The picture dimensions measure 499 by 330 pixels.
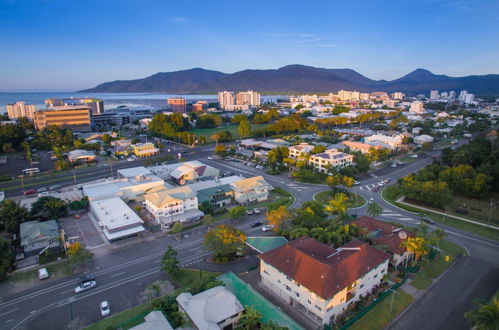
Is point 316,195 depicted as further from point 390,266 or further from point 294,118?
point 294,118

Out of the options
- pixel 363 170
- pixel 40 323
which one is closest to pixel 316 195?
pixel 363 170

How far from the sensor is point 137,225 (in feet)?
107

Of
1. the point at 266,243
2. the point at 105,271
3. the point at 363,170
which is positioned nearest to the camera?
the point at 105,271

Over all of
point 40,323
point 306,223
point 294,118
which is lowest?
point 40,323

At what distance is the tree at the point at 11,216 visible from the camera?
104 feet

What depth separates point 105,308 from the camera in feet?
69.1

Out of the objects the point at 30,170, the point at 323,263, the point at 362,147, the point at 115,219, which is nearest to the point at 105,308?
the point at 115,219

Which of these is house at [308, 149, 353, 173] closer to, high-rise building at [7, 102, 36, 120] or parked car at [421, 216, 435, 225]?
parked car at [421, 216, 435, 225]

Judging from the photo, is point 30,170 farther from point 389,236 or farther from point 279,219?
point 389,236

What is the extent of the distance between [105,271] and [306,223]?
19.8 meters

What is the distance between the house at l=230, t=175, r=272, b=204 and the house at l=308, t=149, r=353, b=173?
1726 cm

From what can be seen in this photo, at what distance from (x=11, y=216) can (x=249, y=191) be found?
28381 millimetres

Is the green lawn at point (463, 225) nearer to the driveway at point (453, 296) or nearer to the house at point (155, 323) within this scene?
the driveway at point (453, 296)

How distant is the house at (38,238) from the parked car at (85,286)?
8.16m
